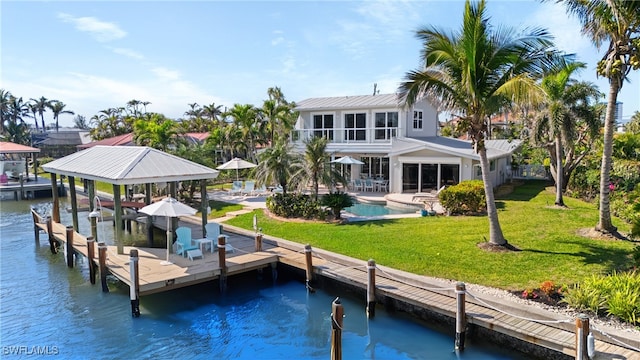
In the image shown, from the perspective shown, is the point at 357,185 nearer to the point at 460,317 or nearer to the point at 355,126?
the point at 355,126

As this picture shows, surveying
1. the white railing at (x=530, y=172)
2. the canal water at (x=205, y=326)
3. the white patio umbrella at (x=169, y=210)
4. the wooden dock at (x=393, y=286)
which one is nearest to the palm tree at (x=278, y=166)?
the wooden dock at (x=393, y=286)

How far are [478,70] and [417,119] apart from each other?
17.1m

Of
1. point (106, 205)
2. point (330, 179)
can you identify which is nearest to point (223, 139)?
point (106, 205)

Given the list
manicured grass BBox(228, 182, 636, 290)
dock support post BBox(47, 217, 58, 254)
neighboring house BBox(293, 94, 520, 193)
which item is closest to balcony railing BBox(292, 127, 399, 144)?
neighboring house BBox(293, 94, 520, 193)

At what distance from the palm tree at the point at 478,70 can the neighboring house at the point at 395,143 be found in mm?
10567

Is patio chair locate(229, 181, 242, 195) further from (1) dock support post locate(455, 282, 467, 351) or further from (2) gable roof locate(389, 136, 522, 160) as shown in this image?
(1) dock support post locate(455, 282, 467, 351)

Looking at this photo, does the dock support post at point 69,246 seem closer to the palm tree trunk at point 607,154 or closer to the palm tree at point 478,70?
the palm tree at point 478,70

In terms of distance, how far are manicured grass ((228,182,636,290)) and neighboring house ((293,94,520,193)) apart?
17.7 ft

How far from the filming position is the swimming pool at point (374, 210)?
2162 centimetres

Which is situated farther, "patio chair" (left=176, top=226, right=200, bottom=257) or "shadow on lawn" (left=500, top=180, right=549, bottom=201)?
"shadow on lawn" (left=500, top=180, right=549, bottom=201)

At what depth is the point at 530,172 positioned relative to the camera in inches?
1293

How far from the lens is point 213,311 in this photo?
40.1 ft

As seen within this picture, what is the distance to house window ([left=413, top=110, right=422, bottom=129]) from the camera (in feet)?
96.2

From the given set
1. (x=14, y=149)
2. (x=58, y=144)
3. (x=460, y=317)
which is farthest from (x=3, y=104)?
(x=460, y=317)
